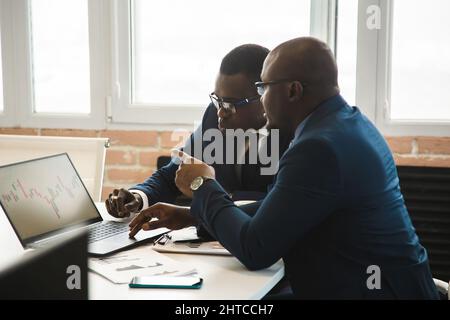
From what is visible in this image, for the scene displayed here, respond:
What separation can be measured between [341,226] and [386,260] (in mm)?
123

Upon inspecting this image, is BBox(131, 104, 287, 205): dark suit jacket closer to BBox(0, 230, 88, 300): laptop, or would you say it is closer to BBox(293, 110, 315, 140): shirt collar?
BBox(293, 110, 315, 140): shirt collar

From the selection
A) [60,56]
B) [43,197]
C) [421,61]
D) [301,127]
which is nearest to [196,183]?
[301,127]

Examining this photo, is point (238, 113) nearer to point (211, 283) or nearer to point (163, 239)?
point (163, 239)

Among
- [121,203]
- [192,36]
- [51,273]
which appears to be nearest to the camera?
[51,273]

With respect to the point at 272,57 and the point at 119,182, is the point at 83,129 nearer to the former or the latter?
the point at 119,182

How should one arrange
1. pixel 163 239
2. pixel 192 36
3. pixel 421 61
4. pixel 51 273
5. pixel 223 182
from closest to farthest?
pixel 51 273, pixel 163 239, pixel 223 182, pixel 421 61, pixel 192 36

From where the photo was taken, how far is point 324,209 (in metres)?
1.27

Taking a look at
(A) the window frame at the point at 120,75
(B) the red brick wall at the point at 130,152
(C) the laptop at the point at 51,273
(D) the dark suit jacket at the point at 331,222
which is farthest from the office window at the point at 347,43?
(C) the laptop at the point at 51,273

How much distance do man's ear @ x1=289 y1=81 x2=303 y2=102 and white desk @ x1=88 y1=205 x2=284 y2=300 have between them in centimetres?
38

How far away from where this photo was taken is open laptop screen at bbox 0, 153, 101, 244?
1.42 m

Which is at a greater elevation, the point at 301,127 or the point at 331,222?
the point at 301,127

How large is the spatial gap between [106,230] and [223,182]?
511 mm

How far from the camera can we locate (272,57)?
4.70ft
